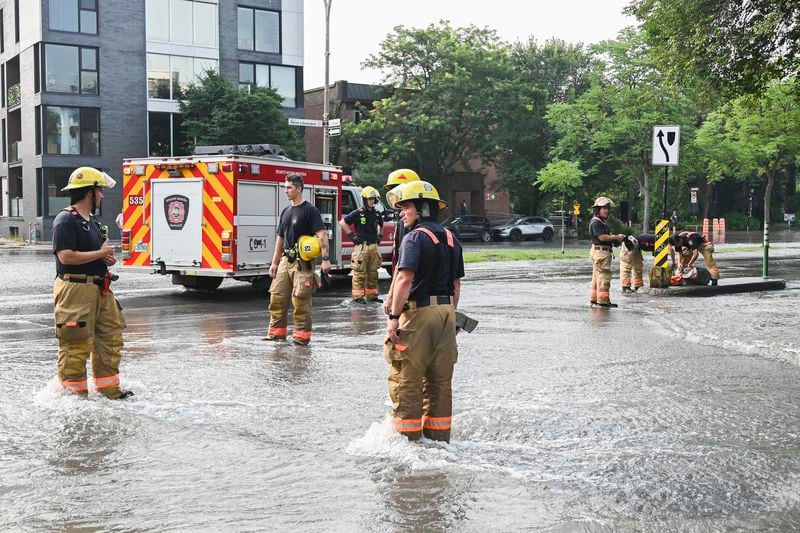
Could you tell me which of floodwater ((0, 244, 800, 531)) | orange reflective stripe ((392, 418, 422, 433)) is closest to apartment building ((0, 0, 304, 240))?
floodwater ((0, 244, 800, 531))

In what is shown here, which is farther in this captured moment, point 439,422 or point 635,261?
point 635,261

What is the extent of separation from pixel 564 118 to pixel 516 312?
115ft

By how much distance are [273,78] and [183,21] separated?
495 centimetres

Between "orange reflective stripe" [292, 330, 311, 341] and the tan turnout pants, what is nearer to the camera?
the tan turnout pants

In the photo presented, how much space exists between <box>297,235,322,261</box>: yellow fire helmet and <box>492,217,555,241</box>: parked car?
37.5 metres

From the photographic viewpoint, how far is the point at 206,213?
51.1 ft

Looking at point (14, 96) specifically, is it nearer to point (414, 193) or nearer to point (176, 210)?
point (176, 210)

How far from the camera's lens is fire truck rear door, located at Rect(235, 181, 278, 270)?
15445mm

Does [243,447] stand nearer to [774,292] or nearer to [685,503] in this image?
[685,503]

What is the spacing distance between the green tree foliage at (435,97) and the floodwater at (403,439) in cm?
3657

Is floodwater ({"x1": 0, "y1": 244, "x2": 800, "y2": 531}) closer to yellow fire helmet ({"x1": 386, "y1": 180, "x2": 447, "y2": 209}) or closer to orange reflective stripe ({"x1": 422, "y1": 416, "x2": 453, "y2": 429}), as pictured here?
orange reflective stripe ({"x1": 422, "y1": 416, "x2": 453, "y2": 429})

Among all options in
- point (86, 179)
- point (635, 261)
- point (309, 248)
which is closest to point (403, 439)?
point (86, 179)

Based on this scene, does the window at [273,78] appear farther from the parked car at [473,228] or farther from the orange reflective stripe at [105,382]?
the orange reflective stripe at [105,382]

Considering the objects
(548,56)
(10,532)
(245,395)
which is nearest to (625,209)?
(245,395)
